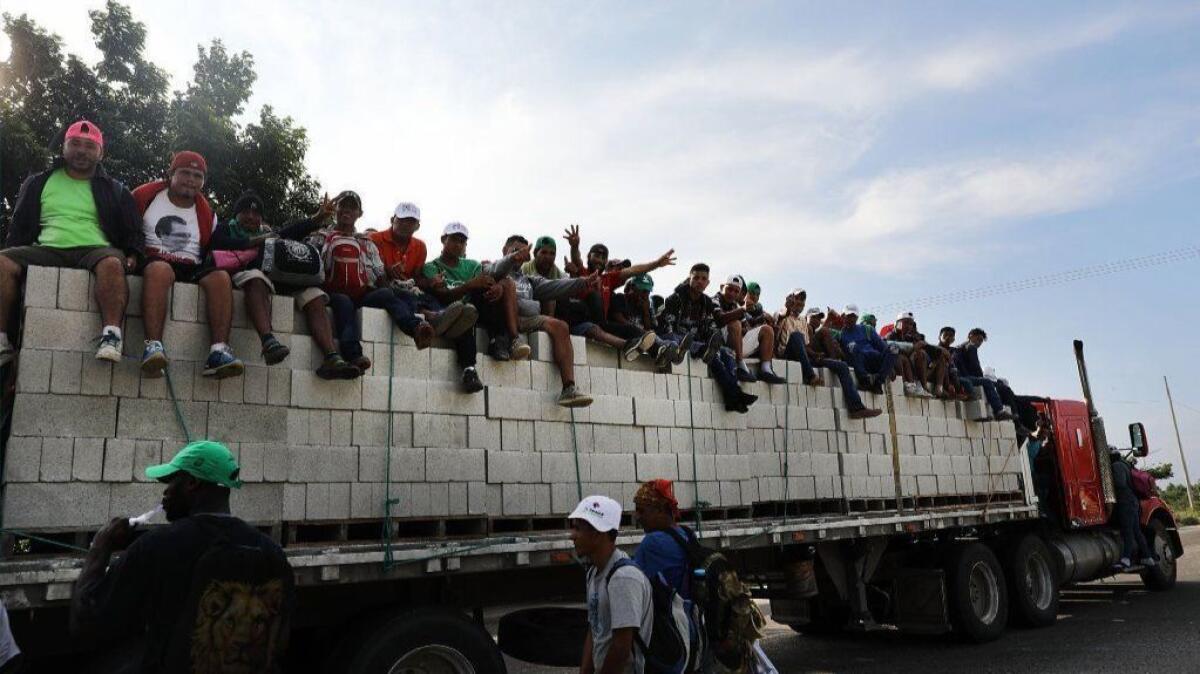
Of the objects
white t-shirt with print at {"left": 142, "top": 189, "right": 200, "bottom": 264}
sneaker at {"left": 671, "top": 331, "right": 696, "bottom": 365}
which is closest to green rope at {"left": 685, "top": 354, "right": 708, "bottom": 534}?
sneaker at {"left": 671, "top": 331, "right": 696, "bottom": 365}

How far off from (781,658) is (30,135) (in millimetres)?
11642

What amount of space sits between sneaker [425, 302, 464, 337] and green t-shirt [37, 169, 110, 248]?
183 cm

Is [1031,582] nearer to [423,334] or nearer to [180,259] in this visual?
[423,334]

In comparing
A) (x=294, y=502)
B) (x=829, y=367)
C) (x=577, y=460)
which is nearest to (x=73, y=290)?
(x=294, y=502)

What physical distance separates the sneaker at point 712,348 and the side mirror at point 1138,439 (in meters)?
9.14

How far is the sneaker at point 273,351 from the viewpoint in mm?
4676

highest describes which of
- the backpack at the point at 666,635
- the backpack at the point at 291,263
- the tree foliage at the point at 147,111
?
the tree foliage at the point at 147,111

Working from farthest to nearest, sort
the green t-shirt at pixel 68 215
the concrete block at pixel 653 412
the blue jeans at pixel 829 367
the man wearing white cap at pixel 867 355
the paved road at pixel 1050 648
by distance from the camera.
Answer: the man wearing white cap at pixel 867 355 < the blue jeans at pixel 829 367 < the paved road at pixel 1050 648 < the concrete block at pixel 653 412 < the green t-shirt at pixel 68 215

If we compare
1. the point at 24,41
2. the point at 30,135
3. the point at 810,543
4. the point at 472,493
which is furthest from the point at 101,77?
the point at 810,543

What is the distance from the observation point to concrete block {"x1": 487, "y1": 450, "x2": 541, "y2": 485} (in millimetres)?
5633

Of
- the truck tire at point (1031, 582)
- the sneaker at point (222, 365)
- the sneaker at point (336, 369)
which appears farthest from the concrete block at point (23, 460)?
the truck tire at point (1031, 582)

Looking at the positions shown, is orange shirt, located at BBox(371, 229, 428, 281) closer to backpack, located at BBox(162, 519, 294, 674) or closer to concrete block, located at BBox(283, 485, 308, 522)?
concrete block, located at BBox(283, 485, 308, 522)

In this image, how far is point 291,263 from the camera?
5098mm

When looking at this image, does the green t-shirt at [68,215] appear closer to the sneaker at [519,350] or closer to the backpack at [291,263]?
the backpack at [291,263]
